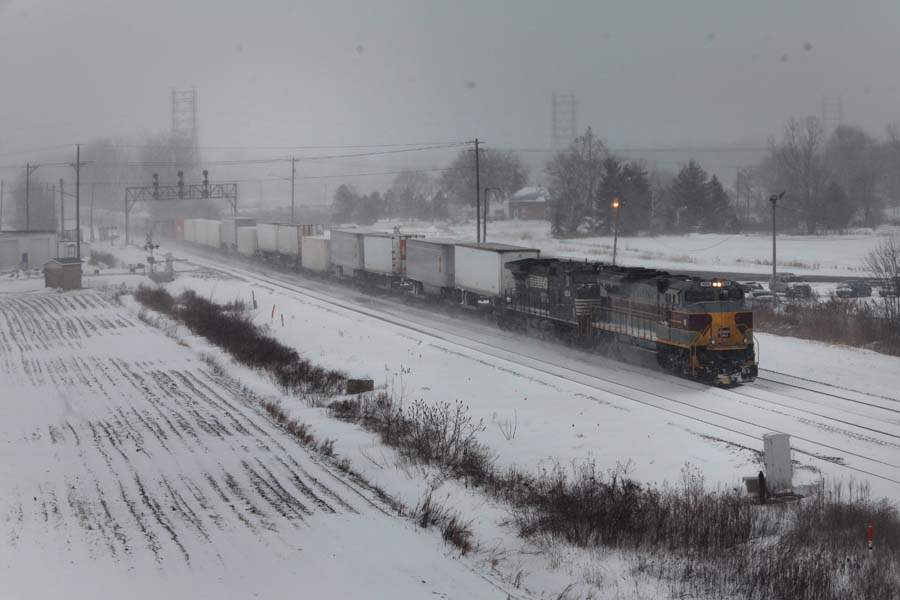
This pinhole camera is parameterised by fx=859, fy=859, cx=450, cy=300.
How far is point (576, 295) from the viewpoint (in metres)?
32.5

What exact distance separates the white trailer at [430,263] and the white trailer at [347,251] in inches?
285

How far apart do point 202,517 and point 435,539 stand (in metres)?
4.26

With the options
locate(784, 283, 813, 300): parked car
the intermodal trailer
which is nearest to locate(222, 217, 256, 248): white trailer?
the intermodal trailer

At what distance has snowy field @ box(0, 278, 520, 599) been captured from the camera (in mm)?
12781

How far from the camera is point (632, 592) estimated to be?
41.4 ft

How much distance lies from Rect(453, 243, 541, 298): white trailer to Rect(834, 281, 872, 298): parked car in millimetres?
18842

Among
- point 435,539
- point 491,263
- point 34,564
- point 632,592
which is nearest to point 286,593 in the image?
point 435,539

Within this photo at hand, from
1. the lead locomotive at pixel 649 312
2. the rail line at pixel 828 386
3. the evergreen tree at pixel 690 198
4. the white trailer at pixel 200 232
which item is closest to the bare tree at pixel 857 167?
the evergreen tree at pixel 690 198

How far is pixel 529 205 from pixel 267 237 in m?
55.8

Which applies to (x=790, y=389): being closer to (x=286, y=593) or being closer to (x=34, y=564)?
(x=286, y=593)

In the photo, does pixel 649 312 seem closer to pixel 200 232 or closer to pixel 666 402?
pixel 666 402

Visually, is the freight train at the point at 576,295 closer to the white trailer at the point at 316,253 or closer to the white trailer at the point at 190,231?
the white trailer at the point at 316,253

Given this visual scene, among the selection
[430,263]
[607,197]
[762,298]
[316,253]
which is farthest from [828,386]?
[607,197]

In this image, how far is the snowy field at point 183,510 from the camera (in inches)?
503
